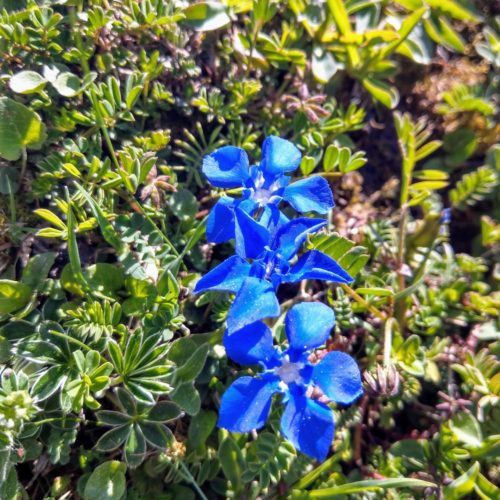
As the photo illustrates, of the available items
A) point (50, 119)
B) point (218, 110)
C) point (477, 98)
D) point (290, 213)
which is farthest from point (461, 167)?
point (50, 119)

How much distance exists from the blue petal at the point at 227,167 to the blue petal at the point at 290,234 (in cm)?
31

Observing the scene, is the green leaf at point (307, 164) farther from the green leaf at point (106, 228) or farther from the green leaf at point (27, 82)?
the green leaf at point (27, 82)

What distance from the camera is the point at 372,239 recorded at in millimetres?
2746

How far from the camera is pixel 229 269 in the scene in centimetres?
179

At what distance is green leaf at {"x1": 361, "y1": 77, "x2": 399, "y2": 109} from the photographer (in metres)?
2.96

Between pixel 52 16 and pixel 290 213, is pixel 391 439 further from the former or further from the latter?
pixel 52 16

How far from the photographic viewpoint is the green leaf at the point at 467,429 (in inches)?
91.9

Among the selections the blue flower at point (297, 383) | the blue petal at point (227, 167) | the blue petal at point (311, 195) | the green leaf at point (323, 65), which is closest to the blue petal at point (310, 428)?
the blue flower at point (297, 383)

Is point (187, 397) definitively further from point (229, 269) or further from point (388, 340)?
point (388, 340)

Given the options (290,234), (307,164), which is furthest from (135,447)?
(307,164)

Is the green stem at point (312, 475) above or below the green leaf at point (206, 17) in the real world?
below

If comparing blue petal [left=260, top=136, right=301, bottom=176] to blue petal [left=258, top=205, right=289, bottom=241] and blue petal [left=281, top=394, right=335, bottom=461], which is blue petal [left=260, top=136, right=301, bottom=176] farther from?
blue petal [left=281, top=394, right=335, bottom=461]

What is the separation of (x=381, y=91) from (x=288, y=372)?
168 cm

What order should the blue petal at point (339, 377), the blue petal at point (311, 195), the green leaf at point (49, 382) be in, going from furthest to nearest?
the blue petal at point (311, 195) → the green leaf at point (49, 382) → the blue petal at point (339, 377)
